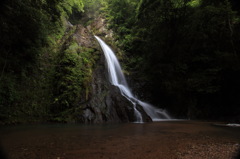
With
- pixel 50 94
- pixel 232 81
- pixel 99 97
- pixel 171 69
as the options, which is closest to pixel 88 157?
pixel 99 97

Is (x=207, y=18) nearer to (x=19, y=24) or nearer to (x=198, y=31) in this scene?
(x=198, y=31)

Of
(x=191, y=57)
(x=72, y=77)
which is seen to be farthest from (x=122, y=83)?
(x=191, y=57)

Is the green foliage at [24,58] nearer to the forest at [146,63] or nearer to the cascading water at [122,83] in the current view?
the forest at [146,63]

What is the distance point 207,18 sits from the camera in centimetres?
1132

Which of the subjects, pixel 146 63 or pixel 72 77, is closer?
pixel 72 77

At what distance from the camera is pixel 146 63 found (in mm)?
13492

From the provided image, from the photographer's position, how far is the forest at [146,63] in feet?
23.9

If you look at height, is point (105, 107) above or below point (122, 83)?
below

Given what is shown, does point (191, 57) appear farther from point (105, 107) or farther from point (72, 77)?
point (72, 77)

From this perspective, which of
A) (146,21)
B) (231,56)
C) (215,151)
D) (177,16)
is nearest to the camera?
(215,151)

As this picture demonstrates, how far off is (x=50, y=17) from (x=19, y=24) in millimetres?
1813

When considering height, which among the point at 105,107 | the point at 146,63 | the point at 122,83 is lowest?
the point at 105,107

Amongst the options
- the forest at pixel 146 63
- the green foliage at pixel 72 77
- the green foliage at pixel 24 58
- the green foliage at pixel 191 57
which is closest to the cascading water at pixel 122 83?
the forest at pixel 146 63

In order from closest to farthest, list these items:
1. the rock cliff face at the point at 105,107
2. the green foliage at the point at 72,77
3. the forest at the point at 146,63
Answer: the forest at the point at 146,63, the rock cliff face at the point at 105,107, the green foliage at the point at 72,77
